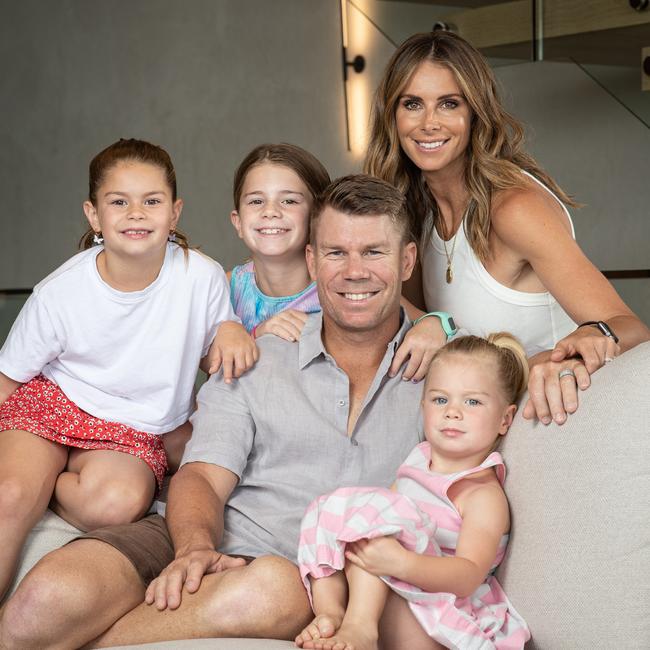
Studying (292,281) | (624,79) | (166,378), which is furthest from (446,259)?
(624,79)

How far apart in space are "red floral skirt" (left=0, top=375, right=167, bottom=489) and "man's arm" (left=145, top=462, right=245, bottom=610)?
0.31 m

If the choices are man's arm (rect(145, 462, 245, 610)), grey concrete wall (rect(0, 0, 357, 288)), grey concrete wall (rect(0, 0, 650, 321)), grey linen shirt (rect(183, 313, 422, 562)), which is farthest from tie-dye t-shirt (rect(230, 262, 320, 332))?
grey concrete wall (rect(0, 0, 357, 288))

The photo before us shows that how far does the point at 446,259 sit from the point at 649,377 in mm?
990

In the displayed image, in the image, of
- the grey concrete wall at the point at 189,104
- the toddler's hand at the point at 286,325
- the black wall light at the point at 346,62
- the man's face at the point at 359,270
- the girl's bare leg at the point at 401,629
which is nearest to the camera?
the girl's bare leg at the point at 401,629

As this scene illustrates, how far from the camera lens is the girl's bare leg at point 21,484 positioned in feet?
7.15

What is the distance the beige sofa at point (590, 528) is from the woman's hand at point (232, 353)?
2.31 feet

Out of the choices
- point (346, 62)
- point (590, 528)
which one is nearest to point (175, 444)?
point (590, 528)

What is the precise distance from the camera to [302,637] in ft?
5.87

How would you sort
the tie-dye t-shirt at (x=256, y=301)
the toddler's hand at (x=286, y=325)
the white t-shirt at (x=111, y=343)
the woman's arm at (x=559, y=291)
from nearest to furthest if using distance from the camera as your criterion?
the woman's arm at (x=559, y=291), the toddler's hand at (x=286, y=325), the white t-shirt at (x=111, y=343), the tie-dye t-shirt at (x=256, y=301)

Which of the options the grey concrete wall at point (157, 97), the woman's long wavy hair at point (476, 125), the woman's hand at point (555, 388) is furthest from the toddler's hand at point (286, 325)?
the grey concrete wall at point (157, 97)

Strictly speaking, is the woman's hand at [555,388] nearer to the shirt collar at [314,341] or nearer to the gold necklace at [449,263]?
the shirt collar at [314,341]

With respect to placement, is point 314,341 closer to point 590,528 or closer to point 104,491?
point 104,491

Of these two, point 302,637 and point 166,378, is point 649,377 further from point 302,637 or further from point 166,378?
point 166,378

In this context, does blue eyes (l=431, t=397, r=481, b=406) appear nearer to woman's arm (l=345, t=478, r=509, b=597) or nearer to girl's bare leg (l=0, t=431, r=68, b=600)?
woman's arm (l=345, t=478, r=509, b=597)
